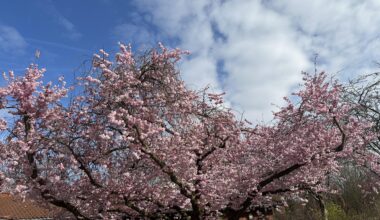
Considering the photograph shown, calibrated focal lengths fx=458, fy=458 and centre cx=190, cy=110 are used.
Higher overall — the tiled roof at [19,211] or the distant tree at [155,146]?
the tiled roof at [19,211]

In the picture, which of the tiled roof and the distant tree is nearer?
the distant tree

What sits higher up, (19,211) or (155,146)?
(19,211)

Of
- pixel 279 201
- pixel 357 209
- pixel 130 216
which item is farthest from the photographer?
pixel 357 209

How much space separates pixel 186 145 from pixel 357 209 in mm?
21226

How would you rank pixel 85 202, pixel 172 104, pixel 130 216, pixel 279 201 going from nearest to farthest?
pixel 172 104, pixel 85 202, pixel 130 216, pixel 279 201

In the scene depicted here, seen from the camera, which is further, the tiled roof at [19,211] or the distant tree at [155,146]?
the tiled roof at [19,211]

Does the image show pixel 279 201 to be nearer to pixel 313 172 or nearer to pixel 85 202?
pixel 313 172

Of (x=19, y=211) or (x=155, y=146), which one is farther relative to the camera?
(x=19, y=211)

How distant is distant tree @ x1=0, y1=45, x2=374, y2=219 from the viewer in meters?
8.31

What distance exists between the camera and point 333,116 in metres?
9.26

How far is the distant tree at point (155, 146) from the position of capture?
831 centimetres

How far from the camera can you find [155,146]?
8.71 metres

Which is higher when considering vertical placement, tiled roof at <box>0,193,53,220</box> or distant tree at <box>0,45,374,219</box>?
tiled roof at <box>0,193,53,220</box>

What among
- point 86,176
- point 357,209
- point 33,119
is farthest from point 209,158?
point 357,209
